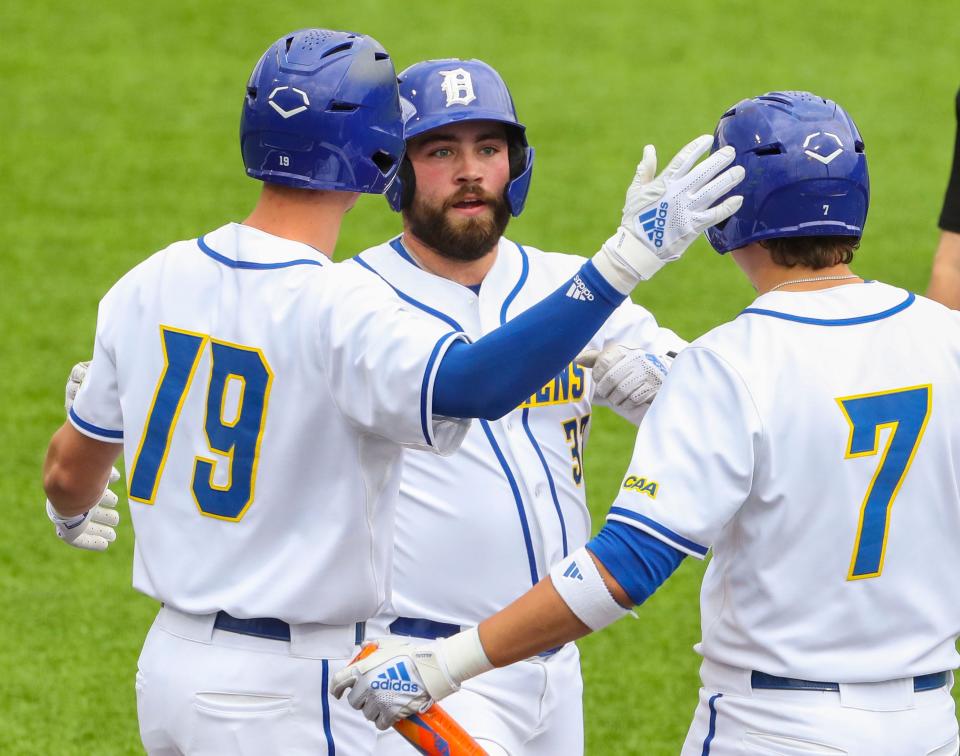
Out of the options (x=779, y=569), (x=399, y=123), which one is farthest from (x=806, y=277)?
(x=399, y=123)

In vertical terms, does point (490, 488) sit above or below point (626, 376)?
below

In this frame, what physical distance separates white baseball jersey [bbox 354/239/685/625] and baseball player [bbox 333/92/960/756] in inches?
32.2

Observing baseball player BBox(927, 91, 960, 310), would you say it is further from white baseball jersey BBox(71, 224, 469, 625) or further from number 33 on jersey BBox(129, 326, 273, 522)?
number 33 on jersey BBox(129, 326, 273, 522)

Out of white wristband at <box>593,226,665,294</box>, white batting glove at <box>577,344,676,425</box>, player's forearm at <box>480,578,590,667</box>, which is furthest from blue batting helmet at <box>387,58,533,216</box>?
player's forearm at <box>480,578,590,667</box>

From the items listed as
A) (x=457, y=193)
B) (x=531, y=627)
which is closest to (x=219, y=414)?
(x=531, y=627)

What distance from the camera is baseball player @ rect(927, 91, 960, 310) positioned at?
254 inches

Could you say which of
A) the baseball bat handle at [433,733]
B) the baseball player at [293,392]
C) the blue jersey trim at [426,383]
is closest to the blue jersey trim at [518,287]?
the baseball player at [293,392]

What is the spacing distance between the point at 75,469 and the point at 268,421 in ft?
2.45

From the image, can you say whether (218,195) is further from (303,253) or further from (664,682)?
(303,253)

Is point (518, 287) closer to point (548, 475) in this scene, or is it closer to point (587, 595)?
point (548, 475)

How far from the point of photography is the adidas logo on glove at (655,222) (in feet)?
10.9

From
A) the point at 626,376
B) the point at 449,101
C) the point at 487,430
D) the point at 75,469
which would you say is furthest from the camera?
the point at 449,101

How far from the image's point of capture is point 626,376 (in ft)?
13.8

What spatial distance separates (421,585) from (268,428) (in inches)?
38.4
